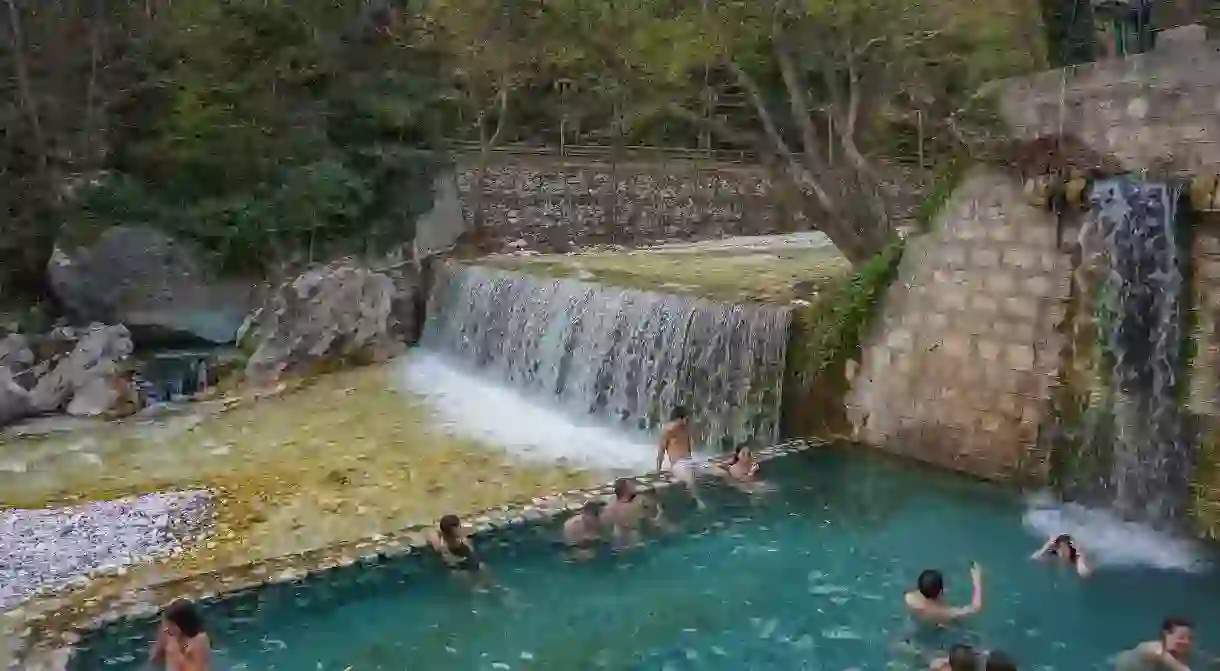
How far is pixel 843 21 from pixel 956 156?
2.63 m

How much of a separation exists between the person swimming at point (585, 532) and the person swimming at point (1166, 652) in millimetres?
2964

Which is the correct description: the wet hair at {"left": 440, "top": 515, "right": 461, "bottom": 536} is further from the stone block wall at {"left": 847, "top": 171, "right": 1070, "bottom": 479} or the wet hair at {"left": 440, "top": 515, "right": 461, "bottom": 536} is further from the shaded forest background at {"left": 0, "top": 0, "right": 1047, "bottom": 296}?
the shaded forest background at {"left": 0, "top": 0, "right": 1047, "bottom": 296}

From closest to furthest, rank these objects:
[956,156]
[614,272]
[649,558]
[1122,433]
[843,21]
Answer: [649,558] < [1122,433] < [956,156] < [843,21] < [614,272]

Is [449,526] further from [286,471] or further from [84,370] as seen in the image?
[84,370]

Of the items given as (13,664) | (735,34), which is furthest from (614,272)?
(13,664)

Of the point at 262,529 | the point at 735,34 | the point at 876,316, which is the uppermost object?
the point at 735,34

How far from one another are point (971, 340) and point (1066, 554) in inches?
88.3

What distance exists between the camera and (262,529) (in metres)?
7.14

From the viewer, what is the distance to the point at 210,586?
A: 548cm

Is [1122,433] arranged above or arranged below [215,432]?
above

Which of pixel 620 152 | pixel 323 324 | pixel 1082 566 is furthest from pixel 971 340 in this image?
pixel 620 152

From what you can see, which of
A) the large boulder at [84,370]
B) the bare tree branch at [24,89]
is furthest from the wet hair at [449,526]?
the bare tree branch at [24,89]

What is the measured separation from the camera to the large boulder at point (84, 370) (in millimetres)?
10977

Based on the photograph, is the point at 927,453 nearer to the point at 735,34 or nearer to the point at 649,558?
the point at 649,558
